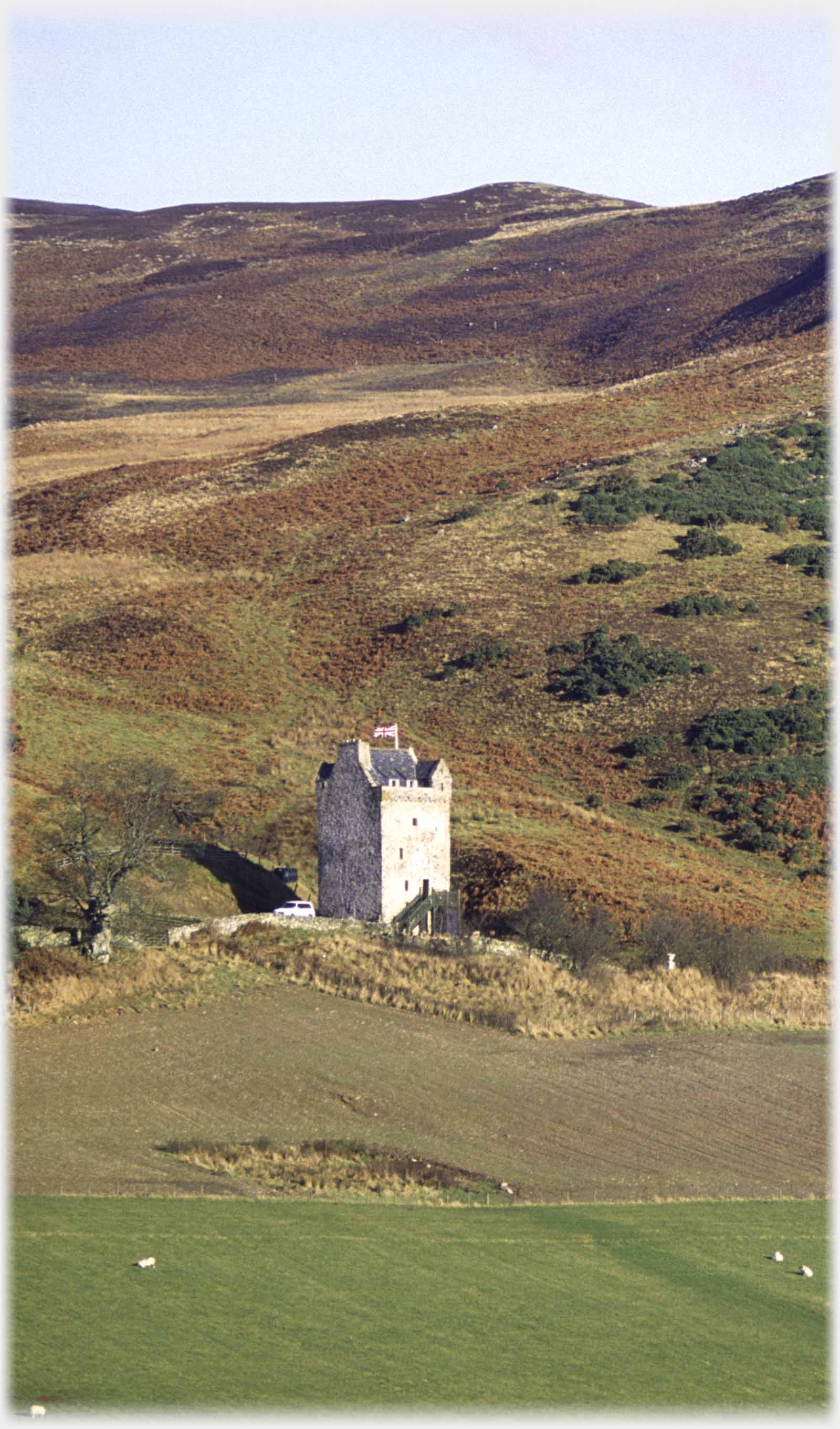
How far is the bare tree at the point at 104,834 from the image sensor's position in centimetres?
5272

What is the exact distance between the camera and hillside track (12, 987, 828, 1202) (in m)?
37.8

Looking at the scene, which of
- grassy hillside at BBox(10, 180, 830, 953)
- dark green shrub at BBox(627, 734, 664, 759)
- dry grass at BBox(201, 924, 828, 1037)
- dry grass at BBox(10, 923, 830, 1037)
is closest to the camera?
dry grass at BBox(10, 923, 830, 1037)

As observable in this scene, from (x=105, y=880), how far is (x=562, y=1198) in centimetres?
2146

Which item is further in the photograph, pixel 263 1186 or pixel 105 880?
pixel 105 880

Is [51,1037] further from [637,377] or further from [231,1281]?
[637,377]

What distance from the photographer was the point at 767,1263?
32094mm

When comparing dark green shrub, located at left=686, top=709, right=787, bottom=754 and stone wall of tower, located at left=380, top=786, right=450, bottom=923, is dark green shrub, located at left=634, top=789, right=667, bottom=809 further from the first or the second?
stone wall of tower, located at left=380, top=786, right=450, bottom=923

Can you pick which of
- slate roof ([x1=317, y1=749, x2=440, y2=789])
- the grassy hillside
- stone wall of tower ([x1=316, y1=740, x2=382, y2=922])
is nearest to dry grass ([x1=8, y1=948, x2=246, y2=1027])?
the grassy hillside

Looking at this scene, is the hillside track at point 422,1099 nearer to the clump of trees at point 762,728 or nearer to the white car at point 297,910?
the white car at point 297,910

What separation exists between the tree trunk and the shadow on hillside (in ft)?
26.6

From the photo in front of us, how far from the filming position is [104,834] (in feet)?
197

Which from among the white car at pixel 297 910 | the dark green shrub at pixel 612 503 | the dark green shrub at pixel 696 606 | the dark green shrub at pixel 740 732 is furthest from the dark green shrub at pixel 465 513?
the white car at pixel 297 910

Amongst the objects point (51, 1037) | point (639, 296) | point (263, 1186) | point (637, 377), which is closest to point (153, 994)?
point (51, 1037)

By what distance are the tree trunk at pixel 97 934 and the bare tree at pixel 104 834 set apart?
15mm
